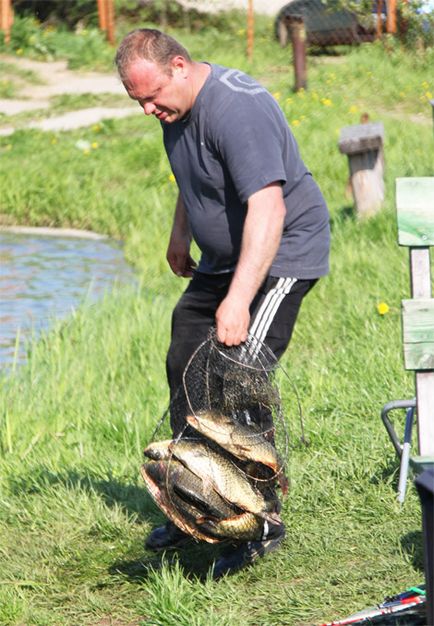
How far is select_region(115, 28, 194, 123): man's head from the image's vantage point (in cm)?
397

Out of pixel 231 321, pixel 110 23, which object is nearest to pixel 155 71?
pixel 231 321

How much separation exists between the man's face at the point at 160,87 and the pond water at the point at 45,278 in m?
3.09

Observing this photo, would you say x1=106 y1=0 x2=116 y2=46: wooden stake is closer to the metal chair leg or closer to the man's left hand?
the metal chair leg

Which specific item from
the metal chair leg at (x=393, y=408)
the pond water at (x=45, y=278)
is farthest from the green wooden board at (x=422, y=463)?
the pond water at (x=45, y=278)

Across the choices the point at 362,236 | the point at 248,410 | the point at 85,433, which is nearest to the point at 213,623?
the point at 248,410

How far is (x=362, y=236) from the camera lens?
912cm

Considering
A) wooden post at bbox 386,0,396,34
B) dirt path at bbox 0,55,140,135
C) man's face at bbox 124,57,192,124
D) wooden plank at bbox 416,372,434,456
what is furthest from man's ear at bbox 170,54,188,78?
wooden post at bbox 386,0,396,34

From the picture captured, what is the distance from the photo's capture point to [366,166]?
401 inches

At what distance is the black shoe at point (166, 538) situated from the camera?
439cm

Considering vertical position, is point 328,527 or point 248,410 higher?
point 248,410

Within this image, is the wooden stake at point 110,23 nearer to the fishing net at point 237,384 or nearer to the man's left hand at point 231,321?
the fishing net at point 237,384

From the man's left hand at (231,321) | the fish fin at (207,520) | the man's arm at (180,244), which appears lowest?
the fish fin at (207,520)

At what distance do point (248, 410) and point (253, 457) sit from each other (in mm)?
268

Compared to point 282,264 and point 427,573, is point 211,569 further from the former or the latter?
point 427,573
